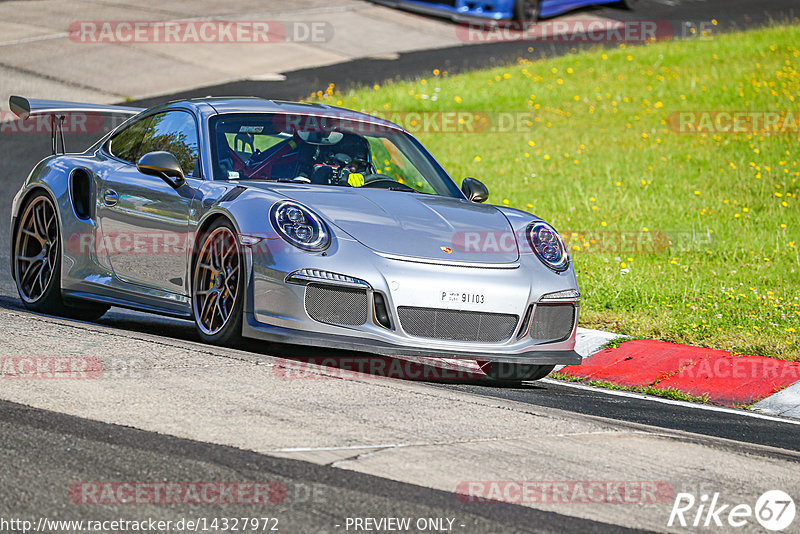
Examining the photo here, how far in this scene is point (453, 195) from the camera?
763 centimetres

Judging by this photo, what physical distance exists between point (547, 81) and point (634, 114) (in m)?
2.27

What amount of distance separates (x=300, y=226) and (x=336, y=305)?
1.48 feet

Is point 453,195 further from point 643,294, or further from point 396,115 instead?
point 396,115

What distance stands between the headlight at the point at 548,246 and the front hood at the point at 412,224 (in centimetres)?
14

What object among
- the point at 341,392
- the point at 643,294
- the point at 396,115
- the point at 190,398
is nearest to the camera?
the point at 190,398

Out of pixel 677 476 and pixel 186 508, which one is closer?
pixel 186 508

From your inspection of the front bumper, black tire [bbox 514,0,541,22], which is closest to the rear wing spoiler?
the front bumper

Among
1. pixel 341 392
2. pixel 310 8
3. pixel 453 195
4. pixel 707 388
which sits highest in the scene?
pixel 310 8

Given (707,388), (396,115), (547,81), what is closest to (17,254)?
(707,388)

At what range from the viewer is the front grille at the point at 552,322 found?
6566mm

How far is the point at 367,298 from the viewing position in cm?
611
